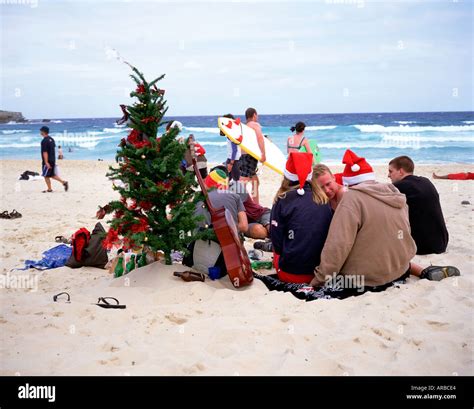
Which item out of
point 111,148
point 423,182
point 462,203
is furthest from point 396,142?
point 423,182

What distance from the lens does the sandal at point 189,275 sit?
4.51 meters

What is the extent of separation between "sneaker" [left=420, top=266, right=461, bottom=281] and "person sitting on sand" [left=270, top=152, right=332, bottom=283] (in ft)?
3.43

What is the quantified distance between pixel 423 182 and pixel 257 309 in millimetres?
2550

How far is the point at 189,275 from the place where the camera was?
4.53 meters

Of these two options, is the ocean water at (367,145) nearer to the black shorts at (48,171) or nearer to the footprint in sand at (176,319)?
the black shorts at (48,171)

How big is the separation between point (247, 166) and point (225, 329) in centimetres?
555

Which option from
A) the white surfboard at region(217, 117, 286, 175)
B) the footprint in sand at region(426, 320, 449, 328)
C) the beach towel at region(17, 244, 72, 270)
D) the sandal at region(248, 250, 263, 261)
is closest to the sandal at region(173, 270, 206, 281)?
the sandal at region(248, 250, 263, 261)

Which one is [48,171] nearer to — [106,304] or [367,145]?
[106,304]

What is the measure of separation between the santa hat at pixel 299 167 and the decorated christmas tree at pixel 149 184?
0.94 meters

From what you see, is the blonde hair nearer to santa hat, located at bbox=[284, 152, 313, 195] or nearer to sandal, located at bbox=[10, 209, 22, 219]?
santa hat, located at bbox=[284, 152, 313, 195]

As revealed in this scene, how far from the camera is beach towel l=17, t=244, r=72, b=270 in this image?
18.4 feet

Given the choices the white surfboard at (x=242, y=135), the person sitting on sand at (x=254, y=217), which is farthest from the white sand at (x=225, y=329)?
the white surfboard at (x=242, y=135)
